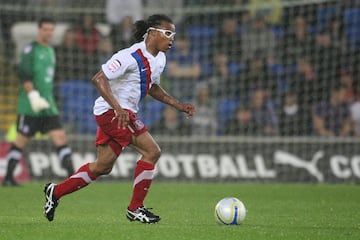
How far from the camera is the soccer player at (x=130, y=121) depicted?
8.44 metres

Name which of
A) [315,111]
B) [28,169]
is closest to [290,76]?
[315,111]

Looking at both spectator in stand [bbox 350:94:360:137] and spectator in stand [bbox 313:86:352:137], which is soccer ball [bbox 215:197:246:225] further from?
spectator in stand [bbox 350:94:360:137]

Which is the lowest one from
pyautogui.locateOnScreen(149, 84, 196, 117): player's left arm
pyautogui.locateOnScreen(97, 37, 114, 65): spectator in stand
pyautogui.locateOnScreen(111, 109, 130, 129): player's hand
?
pyautogui.locateOnScreen(111, 109, 130, 129): player's hand

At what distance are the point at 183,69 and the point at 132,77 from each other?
9039 millimetres

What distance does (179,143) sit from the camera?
15555 mm

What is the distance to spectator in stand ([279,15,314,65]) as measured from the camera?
56.5 feet

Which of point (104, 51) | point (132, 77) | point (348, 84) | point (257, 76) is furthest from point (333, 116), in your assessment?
point (132, 77)

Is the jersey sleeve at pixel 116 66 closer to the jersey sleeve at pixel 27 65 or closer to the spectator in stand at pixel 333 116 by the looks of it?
the jersey sleeve at pixel 27 65

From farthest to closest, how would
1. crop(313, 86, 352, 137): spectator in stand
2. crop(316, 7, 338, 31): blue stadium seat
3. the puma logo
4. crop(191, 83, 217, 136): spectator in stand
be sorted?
1. crop(316, 7, 338, 31): blue stadium seat
2. crop(191, 83, 217, 136): spectator in stand
3. crop(313, 86, 352, 137): spectator in stand
4. the puma logo

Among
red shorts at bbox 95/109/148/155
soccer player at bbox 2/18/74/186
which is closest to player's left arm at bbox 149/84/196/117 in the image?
red shorts at bbox 95/109/148/155

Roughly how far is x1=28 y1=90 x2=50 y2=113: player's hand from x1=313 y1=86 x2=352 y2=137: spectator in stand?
5.19 m

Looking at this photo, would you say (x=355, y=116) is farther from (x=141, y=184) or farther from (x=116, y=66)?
(x=116, y=66)

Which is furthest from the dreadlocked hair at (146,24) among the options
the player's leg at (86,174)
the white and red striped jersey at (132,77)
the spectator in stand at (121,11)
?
the spectator in stand at (121,11)

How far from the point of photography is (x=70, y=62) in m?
17.5
